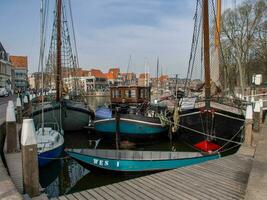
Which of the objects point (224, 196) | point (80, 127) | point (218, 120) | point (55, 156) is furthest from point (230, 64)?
point (224, 196)

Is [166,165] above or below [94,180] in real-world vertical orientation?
above

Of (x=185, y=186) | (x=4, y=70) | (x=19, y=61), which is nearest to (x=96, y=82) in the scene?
(x=19, y=61)

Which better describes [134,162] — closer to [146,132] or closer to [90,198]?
[90,198]

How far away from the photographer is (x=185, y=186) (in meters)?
5.61

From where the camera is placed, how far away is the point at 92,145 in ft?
A: 52.5

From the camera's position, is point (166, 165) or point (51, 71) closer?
point (166, 165)

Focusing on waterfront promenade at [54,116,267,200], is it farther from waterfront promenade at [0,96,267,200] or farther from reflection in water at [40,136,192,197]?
reflection in water at [40,136,192,197]

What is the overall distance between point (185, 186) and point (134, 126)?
30.8 feet

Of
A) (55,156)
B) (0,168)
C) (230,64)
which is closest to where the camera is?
(0,168)

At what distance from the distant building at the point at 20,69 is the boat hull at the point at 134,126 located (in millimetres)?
85327

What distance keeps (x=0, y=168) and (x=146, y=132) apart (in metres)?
9.56

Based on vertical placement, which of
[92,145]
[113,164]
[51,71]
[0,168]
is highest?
[51,71]

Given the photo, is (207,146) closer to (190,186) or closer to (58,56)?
(190,186)

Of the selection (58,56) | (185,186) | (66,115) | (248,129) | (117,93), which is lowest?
(66,115)
